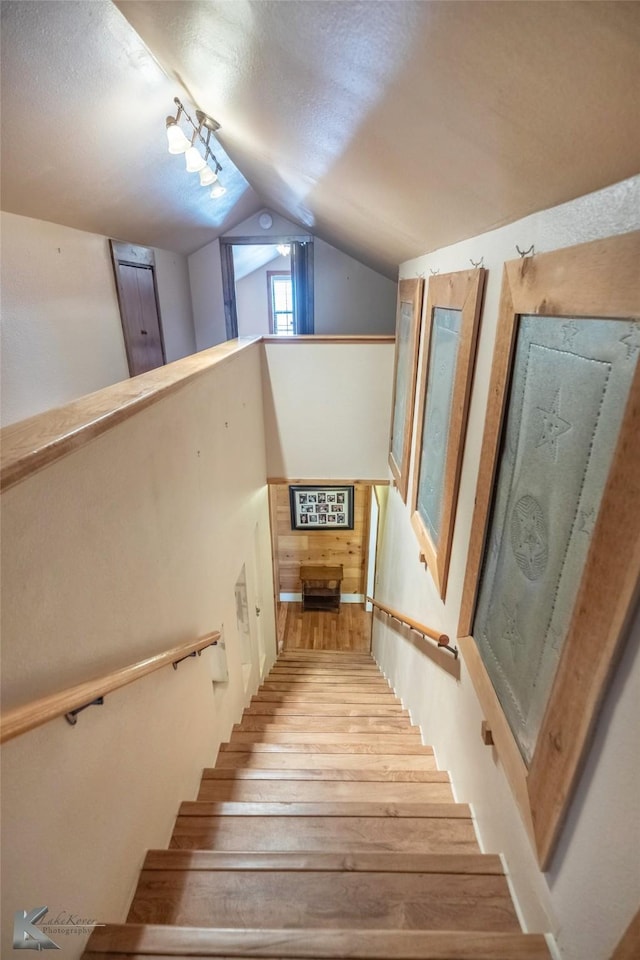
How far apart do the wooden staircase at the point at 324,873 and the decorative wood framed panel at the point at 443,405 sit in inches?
35.6

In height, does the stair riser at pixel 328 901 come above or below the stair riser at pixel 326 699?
above

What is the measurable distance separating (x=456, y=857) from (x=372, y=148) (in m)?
2.22

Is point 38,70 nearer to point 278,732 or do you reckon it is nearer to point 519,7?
point 519,7

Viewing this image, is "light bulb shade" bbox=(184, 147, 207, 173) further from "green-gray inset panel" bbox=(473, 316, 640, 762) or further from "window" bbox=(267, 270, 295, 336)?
"window" bbox=(267, 270, 295, 336)

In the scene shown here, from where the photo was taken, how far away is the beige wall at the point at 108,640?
2.84 ft

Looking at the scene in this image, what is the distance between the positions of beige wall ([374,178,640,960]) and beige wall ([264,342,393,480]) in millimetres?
1607

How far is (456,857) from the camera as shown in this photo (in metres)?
1.38

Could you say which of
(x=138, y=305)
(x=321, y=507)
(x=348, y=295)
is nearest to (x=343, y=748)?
(x=138, y=305)

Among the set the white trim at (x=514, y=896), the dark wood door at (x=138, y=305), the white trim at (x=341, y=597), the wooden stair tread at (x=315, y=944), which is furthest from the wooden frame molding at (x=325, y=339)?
the white trim at (x=341, y=597)

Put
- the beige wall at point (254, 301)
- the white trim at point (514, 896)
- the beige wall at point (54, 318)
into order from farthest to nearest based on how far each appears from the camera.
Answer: the beige wall at point (254, 301), the beige wall at point (54, 318), the white trim at point (514, 896)

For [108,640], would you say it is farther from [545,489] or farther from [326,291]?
[326,291]

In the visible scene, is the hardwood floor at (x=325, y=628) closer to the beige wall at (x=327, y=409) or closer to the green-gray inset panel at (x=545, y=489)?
the beige wall at (x=327, y=409)

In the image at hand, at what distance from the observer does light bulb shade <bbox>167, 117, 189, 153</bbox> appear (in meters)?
1.93

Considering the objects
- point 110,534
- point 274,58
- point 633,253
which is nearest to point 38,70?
point 274,58
